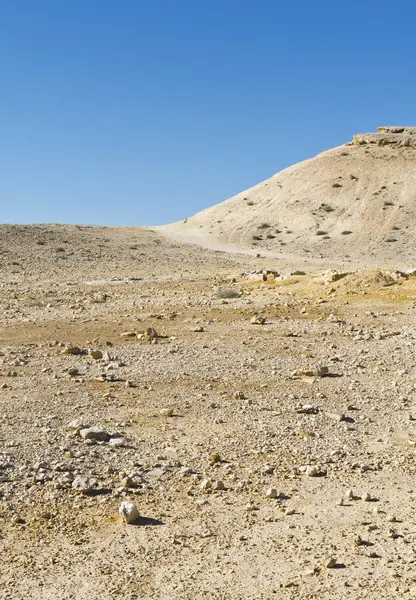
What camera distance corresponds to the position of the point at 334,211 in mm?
56938

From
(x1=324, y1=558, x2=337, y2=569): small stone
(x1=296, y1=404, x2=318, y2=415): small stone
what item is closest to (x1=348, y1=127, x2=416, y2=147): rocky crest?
(x1=296, y1=404, x2=318, y2=415): small stone

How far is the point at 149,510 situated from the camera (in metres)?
6.10

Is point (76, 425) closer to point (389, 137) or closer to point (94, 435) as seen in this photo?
point (94, 435)

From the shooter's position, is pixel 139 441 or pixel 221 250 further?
pixel 221 250

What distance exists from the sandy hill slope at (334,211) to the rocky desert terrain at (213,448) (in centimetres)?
2652

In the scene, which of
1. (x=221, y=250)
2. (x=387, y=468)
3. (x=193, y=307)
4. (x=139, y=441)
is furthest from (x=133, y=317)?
(x=221, y=250)

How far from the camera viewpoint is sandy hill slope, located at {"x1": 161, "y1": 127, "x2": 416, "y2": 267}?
4816 cm

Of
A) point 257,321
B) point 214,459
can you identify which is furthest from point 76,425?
point 257,321

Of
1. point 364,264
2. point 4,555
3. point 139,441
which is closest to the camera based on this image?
point 4,555

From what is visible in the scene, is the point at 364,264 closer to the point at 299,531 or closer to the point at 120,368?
the point at 120,368

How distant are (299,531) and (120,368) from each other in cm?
556

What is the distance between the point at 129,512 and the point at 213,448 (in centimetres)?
178

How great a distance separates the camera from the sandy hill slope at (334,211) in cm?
4816

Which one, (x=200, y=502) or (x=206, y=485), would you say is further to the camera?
(x=206, y=485)
